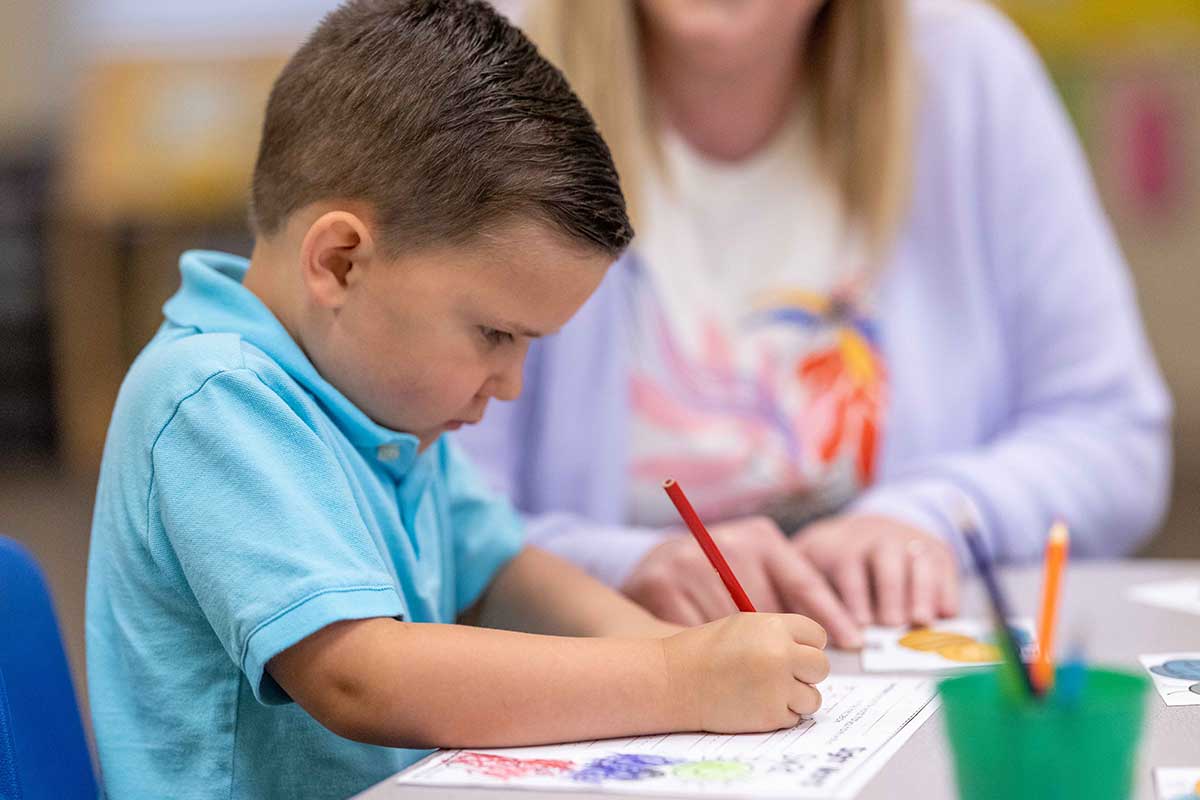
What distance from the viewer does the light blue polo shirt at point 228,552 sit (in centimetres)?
69

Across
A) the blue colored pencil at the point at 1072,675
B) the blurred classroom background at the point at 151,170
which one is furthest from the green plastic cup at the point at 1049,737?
the blurred classroom background at the point at 151,170

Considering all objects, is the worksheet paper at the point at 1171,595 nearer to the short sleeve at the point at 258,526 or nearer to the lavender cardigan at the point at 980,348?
the lavender cardigan at the point at 980,348

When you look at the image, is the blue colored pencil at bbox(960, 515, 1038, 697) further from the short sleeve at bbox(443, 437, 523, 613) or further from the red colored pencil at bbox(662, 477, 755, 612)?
the short sleeve at bbox(443, 437, 523, 613)

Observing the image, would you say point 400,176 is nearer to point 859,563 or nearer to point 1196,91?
point 859,563

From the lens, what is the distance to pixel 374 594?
692 millimetres

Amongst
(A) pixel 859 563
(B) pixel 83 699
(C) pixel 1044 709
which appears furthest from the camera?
(B) pixel 83 699

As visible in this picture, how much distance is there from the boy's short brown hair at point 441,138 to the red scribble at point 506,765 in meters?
0.27

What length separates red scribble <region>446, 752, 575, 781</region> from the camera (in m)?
0.64

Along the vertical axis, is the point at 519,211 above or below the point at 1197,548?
above

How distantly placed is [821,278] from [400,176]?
0.67 m

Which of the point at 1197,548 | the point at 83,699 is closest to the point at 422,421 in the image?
the point at 83,699

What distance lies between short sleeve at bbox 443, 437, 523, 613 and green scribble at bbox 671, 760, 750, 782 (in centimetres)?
35

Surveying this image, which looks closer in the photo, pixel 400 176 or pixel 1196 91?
pixel 400 176

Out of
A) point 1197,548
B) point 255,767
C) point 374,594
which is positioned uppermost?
point 374,594
